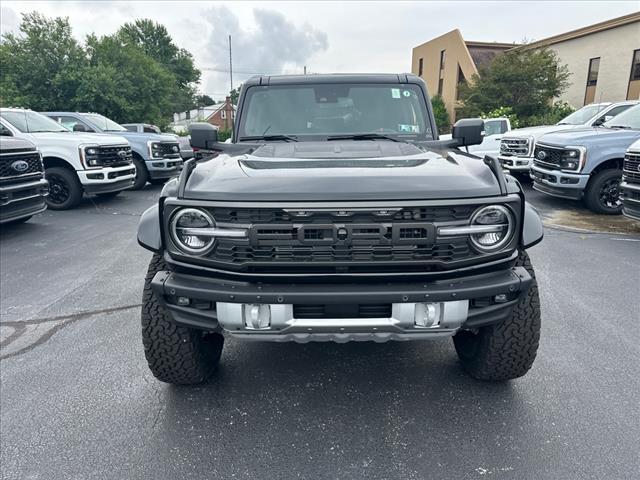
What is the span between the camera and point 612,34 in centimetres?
2167

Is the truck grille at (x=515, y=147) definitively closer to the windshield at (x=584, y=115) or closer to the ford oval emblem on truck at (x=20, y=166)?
the windshield at (x=584, y=115)

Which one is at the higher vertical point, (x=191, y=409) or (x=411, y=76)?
(x=411, y=76)

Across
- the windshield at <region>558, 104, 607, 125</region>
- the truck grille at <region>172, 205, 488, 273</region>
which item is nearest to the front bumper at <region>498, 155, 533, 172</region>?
the windshield at <region>558, 104, 607, 125</region>

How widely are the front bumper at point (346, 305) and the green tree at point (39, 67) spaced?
76.9ft

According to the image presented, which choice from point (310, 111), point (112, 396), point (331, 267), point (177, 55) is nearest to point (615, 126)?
point (310, 111)

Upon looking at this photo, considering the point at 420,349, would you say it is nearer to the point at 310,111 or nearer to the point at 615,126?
the point at 310,111

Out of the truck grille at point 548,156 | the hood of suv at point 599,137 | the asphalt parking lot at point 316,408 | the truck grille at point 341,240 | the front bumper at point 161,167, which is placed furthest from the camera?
the front bumper at point 161,167

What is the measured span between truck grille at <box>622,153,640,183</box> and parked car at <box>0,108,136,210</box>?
8.17 m

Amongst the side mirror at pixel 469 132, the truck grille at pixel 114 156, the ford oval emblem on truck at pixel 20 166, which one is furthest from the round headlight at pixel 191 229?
the truck grille at pixel 114 156

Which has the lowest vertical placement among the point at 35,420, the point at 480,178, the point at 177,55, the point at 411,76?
the point at 35,420

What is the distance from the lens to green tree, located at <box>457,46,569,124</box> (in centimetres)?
2069

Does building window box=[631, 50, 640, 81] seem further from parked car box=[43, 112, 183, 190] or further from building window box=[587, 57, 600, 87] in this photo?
parked car box=[43, 112, 183, 190]

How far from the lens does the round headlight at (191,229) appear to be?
209cm

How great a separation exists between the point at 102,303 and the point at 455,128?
3.26 meters
